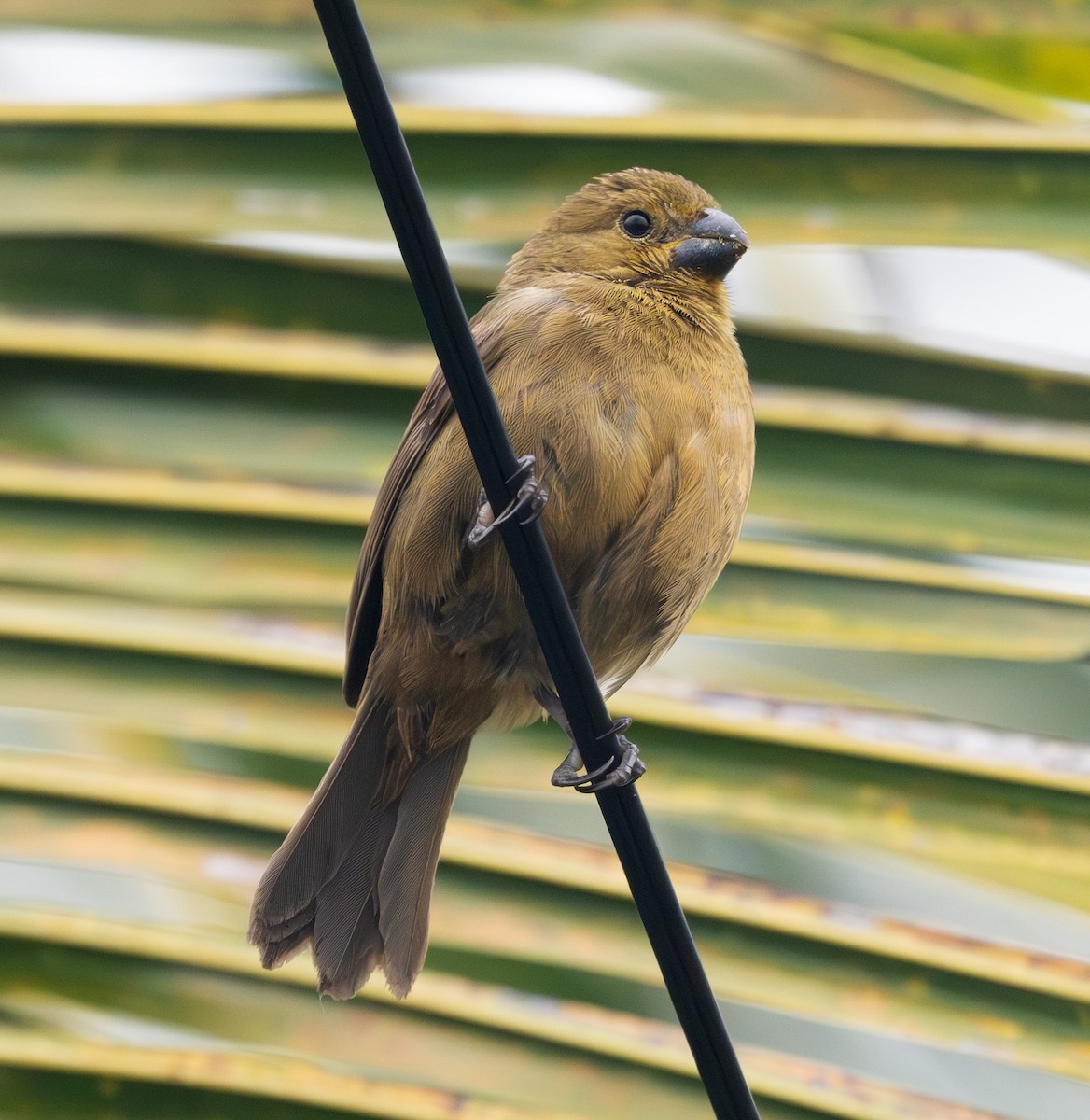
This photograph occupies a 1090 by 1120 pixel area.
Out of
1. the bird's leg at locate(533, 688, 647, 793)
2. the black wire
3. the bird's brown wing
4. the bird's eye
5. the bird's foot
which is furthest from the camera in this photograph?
the bird's eye

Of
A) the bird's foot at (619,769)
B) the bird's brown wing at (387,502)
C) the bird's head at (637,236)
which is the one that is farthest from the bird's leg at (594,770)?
the bird's head at (637,236)

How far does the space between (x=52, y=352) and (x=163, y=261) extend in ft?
0.98

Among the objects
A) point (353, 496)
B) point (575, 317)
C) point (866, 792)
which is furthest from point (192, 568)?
point (866, 792)

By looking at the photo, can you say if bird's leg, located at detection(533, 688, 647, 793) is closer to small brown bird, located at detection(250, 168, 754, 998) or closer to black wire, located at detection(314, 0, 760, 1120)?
small brown bird, located at detection(250, 168, 754, 998)

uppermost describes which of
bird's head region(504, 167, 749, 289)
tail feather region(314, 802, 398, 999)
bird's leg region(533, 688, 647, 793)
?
bird's head region(504, 167, 749, 289)

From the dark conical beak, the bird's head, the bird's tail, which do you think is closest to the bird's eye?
the bird's head

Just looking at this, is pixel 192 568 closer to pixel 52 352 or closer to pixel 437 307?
pixel 52 352

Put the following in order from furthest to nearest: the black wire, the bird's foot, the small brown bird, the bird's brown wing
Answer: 1. the bird's brown wing
2. the small brown bird
3. the bird's foot
4. the black wire

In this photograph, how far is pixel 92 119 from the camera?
3.02m

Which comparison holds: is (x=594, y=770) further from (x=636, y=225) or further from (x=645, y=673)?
(x=636, y=225)

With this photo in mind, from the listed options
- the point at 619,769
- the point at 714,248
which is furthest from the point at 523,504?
the point at 714,248

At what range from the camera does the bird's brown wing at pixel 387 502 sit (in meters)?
2.89

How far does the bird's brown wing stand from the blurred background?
243mm

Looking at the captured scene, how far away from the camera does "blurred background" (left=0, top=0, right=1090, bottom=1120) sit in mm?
2994
